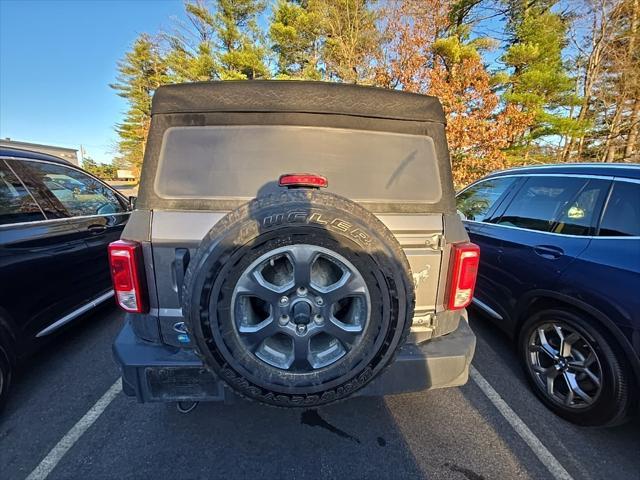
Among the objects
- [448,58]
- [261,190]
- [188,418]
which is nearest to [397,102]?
[261,190]

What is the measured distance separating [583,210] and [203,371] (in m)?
2.95

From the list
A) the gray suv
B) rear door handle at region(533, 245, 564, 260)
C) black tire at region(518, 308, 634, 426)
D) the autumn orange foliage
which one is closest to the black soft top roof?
the gray suv

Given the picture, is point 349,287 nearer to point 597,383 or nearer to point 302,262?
point 302,262

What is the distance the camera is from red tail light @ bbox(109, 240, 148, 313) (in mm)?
1561

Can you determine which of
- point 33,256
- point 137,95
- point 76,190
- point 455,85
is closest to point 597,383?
point 33,256

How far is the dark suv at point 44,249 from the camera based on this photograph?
2299 millimetres

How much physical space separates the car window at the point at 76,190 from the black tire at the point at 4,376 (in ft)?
4.71

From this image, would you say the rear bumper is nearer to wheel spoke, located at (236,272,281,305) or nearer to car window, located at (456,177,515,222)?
wheel spoke, located at (236,272,281,305)

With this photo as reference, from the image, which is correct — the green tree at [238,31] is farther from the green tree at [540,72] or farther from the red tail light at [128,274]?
the red tail light at [128,274]

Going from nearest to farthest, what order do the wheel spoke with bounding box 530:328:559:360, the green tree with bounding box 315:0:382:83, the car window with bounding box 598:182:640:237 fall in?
1. the car window with bounding box 598:182:640:237
2. the wheel spoke with bounding box 530:328:559:360
3. the green tree with bounding box 315:0:382:83

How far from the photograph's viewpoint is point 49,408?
2.28m

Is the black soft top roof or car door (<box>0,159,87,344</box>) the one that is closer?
the black soft top roof

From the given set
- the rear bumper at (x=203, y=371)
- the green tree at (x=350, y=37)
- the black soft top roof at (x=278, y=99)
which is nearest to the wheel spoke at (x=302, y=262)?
the rear bumper at (x=203, y=371)

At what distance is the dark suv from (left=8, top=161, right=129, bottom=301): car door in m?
0.01
